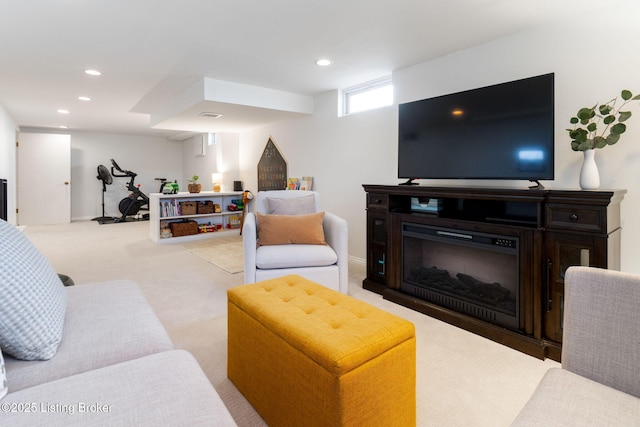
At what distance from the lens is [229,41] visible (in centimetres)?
291

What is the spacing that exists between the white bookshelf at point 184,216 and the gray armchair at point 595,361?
549 centimetres

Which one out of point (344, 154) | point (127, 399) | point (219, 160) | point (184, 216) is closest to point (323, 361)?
point (127, 399)

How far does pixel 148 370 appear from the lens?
3.23ft

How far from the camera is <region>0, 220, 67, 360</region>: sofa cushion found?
971 millimetres

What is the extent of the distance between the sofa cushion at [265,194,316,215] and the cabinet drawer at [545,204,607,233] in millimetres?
1956

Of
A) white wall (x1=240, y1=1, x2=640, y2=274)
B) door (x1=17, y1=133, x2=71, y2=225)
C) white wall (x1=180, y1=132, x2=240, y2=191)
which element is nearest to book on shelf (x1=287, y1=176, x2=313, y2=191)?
white wall (x1=240, y1=1, x2=640, y2=274)

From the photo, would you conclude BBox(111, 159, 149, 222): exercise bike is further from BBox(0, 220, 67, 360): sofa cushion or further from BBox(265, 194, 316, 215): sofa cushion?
BBox(0, 220, 67, 360): sofa cushion

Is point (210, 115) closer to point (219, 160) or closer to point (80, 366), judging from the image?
point (219, 160)

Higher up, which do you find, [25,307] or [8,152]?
[8,152]

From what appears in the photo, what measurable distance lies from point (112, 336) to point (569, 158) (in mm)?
2917

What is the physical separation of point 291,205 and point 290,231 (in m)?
0.40

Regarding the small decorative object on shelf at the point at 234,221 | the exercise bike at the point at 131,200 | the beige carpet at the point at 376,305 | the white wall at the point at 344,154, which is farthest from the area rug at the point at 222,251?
the exercise bike at the point at 131,200

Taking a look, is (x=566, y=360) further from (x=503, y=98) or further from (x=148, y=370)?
(x=503, y=98)

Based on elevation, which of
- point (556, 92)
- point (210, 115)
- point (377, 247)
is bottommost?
point (377, 247)
